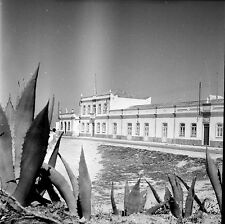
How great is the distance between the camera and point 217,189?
2.98 ft

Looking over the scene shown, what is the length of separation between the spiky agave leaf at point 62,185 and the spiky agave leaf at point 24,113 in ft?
0.30

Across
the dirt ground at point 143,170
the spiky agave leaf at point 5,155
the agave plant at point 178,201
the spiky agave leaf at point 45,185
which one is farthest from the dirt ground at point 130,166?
the spiky agave leaf at point 5,155

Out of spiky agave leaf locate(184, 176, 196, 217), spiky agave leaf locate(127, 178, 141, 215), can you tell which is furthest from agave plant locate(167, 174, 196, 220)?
spiky agave leaf locate(127, 178, 141, 215)

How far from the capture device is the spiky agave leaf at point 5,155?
72cm

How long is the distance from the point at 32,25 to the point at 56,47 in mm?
140

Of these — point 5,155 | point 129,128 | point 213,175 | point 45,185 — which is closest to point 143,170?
point 129,128

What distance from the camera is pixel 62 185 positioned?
744 mm

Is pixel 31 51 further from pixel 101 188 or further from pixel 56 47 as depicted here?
pixel 101 188

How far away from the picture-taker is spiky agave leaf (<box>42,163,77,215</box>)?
0.72 meters

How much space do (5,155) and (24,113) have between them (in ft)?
0.39

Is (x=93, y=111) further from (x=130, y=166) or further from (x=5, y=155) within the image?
(x=5, y=155)

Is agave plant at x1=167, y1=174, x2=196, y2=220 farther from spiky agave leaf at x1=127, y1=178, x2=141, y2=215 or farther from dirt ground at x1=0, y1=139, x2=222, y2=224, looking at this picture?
dirt ground at x1=0, y1=139, x2=222, y2=224

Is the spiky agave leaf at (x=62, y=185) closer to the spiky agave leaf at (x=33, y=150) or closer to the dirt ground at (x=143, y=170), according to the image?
the spiky agave leaf at (x=33, y=150)

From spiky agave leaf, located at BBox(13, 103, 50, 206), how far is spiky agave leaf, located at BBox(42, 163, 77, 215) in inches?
2.2
